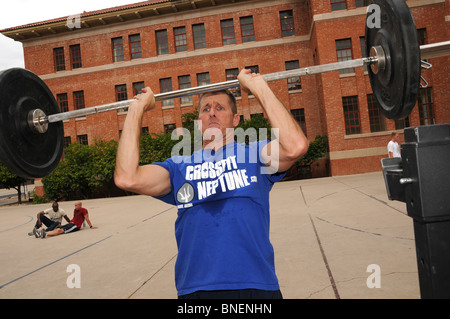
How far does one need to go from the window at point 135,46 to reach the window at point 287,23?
11.1 metres

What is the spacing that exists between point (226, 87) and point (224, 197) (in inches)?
33.8

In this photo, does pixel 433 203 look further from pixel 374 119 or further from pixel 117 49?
pixel 117 49

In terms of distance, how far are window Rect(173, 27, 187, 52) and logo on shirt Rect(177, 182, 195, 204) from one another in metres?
25.5

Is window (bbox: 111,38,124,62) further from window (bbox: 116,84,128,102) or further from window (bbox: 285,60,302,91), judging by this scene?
window (bbox: 285,60,302,91)

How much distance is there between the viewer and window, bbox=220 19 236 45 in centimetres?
2502

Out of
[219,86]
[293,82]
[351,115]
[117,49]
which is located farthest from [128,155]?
[117,49]

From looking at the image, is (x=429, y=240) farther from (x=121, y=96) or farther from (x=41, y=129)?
(x=121, y=96)

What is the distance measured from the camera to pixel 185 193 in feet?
6.35

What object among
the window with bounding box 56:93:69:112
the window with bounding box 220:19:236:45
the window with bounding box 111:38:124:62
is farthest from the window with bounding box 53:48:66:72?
the window with bounding box 220:19:236:45

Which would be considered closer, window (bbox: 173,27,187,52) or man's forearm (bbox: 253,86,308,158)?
man's forearm (bbox: 253,86,308,158)

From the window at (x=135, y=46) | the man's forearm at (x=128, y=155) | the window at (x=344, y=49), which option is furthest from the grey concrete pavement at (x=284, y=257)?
the window at (x=135, y=46)

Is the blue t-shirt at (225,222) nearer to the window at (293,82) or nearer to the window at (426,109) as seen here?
the window at (426,109)
